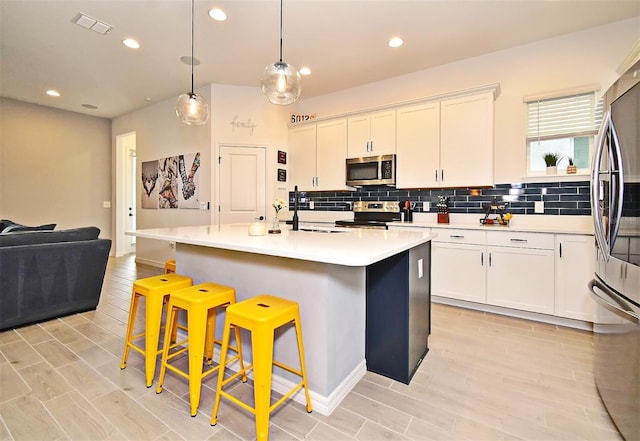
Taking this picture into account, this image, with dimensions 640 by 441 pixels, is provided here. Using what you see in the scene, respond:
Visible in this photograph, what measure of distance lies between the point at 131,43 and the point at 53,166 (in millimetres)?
3881

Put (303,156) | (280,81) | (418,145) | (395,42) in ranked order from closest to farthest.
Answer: (280,81) < (395,42) < (418,145) < (303,156)

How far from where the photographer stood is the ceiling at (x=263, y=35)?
2768mm

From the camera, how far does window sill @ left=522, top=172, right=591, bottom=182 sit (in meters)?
3.07

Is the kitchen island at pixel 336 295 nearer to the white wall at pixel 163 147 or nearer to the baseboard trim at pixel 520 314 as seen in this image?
the baseboard trim at pixel 520 314

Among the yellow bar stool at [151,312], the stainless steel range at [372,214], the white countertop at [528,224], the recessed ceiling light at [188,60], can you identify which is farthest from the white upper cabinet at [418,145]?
the yellow bar stool at [151,312]

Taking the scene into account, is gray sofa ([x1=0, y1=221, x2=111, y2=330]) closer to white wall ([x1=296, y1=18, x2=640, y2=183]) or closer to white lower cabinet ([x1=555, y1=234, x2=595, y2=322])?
white wall ([x1=296, y1=18, x2=640, y2=183])

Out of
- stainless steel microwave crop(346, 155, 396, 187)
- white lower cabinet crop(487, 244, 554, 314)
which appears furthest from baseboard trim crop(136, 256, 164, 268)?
white lower cabinet crop(487, 244, 554, 314)

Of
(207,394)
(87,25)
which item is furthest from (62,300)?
(87,25)

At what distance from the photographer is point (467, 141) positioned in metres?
3.47

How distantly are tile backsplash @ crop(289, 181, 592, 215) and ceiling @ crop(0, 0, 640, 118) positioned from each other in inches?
63.2

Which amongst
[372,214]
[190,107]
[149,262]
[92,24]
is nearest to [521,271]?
[372,214]

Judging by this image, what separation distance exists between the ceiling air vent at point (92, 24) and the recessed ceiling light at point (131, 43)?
20 cm

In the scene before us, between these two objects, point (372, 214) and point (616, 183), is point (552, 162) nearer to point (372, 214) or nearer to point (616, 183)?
point (616, 183)

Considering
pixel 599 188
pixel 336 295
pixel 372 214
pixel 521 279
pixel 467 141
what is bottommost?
pixel 521 279
